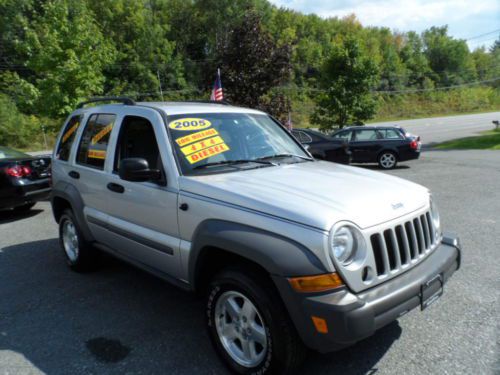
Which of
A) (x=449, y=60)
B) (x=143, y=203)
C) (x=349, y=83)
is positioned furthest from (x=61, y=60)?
(x=449, y=60)

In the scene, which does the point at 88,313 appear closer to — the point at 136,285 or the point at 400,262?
the point at 136,285

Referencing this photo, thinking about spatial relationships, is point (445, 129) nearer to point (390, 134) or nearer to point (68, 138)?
point (390, 134)

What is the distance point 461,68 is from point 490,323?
9297 cm

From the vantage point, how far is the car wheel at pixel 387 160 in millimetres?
13708

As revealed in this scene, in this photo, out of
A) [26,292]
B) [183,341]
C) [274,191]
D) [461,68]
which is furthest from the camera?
[461,68]

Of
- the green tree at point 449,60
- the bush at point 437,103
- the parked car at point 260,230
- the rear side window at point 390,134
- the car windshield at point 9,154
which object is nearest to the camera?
the parked car at point 260,230

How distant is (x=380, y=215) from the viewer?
2.62 meters

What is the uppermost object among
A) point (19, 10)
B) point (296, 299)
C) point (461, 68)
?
point (19, 10)

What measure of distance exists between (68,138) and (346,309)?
4210 millimetres

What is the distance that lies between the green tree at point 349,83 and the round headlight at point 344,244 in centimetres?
2053

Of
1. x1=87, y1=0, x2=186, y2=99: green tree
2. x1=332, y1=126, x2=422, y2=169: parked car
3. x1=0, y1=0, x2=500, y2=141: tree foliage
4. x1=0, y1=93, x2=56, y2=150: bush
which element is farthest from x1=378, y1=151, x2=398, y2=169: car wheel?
x1=87, y1=0, x2=186, y2=99: green tree

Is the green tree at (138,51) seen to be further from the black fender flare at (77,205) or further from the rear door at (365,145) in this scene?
the black fender flare at (77,205)

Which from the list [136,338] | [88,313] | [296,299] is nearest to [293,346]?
[296,299]

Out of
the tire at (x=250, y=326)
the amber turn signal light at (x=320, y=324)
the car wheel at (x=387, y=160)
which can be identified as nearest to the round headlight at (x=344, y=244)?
the amber turn signal light at (x=320, y=324)
